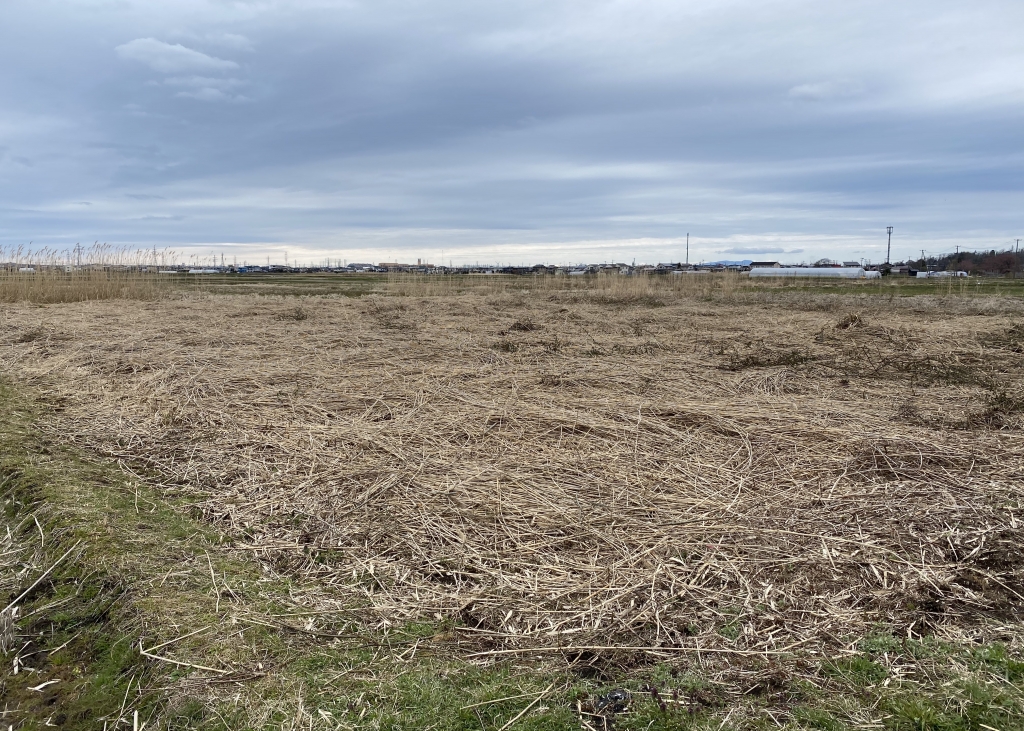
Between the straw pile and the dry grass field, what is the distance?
17mm

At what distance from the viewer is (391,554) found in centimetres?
276

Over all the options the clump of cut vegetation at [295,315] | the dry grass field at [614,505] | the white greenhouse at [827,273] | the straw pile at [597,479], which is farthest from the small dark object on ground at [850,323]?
the white greenhouse at [827,273]

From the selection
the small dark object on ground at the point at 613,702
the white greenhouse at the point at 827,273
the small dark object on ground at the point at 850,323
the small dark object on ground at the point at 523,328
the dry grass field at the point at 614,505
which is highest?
the white greenhouse at the point at 827,273

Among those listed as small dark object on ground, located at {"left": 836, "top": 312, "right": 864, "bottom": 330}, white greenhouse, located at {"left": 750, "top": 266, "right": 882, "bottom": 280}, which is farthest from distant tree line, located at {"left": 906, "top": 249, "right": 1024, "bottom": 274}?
small dark object on ground, located at {"left": 836, "top": 312, "right": 864, "bottom": 330}

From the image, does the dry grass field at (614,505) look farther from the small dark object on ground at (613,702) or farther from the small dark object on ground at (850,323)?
the small dark object on ground at (850,323)

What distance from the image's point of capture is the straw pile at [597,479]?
2.32m

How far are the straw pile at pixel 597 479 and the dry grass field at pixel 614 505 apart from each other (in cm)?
2

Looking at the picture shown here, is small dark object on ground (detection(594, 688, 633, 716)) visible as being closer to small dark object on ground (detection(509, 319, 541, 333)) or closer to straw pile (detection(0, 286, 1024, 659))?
straw pile (detection(0, 286, 1024, 659))

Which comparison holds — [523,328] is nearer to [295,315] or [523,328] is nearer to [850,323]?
[295,315]

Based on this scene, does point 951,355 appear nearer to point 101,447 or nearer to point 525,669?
point 525,669

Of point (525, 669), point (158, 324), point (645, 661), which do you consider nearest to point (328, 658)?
point (525, 669)

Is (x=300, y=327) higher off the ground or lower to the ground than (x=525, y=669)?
higher

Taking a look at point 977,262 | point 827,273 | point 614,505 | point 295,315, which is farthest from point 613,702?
point 977,262

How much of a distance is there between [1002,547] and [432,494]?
2658 millimetres
